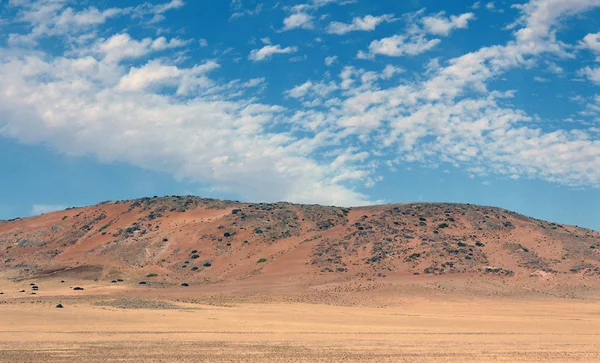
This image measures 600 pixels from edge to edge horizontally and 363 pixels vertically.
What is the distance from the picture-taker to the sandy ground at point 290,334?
29.5 m

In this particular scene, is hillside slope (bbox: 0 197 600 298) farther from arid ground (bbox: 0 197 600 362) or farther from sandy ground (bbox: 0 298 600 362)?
sandy ground (bbox: 0 298 600 362)

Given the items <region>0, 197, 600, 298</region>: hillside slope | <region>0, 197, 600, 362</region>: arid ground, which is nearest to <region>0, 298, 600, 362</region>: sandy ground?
<region>0, 197, 600, 362</region>: arid ground

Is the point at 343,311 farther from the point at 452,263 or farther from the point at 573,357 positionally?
the point at 452,263

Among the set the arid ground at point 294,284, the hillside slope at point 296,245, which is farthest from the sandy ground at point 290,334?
the hillside slope at point 296,245

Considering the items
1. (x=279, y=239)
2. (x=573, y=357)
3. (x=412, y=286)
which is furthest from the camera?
(x=279, y=239)

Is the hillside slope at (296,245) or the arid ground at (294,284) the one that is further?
the hillside slope at (296,245)

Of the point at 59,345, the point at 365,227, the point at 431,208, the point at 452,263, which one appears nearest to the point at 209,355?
the point at 59,345

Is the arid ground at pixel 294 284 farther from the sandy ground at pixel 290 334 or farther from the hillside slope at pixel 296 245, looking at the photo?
the hillside slope at pixel 296 245

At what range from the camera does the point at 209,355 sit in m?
28.7

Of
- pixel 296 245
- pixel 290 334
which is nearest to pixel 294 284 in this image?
pixel 296 245

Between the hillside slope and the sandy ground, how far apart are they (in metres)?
26.3

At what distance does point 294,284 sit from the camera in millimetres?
81562

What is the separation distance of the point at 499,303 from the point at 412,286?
39.0ft

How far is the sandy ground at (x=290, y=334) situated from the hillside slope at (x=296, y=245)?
86.4 feet
